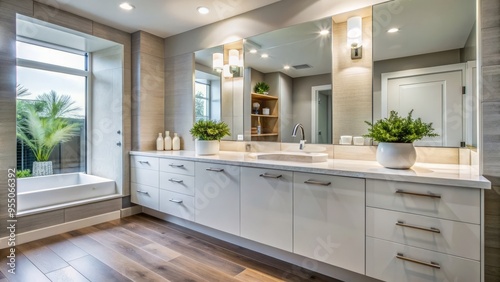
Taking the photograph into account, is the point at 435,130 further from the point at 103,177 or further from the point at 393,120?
the point at 103,177

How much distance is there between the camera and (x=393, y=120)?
181 centimetres

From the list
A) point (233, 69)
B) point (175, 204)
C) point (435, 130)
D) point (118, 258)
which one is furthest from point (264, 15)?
point (118, 258)

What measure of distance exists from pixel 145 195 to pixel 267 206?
177 cm

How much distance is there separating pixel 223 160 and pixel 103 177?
218 cm

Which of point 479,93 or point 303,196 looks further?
point 303,196

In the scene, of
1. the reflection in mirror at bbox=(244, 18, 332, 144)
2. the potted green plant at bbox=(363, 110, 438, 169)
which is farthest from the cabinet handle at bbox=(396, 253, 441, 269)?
the reflection in mirror at bbox=(244, 18, 332, 144)

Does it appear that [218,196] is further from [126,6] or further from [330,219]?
[126,6]

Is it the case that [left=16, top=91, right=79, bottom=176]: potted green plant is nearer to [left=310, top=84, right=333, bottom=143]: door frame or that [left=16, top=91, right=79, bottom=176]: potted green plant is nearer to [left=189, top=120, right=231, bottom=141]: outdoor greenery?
[left=189, top=120, right=231, bottom=141]: outdoor greenery

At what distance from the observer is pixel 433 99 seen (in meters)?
1.91

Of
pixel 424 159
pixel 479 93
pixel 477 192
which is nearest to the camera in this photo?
pixel 477 192

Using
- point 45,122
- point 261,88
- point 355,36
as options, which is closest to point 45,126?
point 45,122

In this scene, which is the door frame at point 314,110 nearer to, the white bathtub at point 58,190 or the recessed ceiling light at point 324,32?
the recessed ceiling light at point 324,32

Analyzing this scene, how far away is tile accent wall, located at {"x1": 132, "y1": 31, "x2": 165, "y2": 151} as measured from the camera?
331cm

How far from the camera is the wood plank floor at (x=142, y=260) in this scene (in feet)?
6.23
